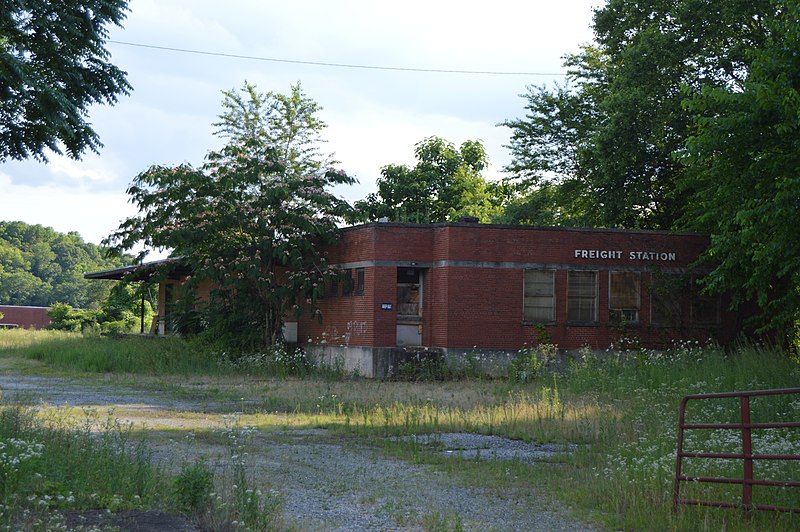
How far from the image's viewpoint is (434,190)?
5647 centimetres

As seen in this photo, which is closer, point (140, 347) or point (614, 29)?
point (140, 347)

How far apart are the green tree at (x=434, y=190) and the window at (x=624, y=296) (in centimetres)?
2542

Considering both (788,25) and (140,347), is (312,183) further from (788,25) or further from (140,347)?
(788,25)

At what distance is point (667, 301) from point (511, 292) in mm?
5201

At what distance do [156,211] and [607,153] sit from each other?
15.5m

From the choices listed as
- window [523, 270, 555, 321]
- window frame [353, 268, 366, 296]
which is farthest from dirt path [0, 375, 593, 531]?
window [523, 270, 555, 321]

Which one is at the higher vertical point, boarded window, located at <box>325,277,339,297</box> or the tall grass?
boarded window, located at <box>325,277,339,297</box>

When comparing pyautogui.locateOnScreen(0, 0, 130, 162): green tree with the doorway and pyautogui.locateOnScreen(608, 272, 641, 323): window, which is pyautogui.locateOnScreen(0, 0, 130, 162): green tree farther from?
pyautogui.locateOnScreen(608, 272, 641, 323): window

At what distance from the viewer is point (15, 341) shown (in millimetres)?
41906

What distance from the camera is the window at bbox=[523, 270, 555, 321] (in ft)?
92.4

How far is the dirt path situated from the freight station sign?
1445 cm

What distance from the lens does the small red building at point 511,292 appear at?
27.6 metres

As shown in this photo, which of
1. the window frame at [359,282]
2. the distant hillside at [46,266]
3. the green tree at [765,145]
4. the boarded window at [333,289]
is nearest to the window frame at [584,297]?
the window frame at [359,282]

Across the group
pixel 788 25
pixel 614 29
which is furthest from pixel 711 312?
pixel 788 25
